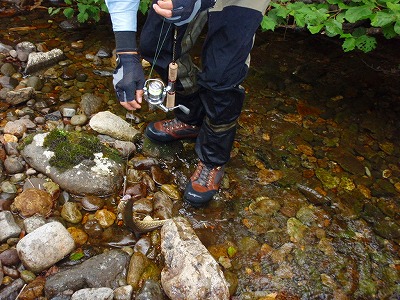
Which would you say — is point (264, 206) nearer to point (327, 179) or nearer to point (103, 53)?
Answer: point (327, 179)

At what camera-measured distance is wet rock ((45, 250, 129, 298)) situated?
270 centimetres

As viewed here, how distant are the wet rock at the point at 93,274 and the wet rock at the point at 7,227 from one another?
52cm

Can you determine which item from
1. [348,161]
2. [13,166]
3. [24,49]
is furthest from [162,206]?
[24,49]

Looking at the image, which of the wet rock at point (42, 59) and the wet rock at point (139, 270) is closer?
the wet rock at point (139, 270)

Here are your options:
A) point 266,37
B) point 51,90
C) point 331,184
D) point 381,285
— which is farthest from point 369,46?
point 51,90

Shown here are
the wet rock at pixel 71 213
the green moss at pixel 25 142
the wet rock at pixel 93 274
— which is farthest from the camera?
the green moss at pixel 25 142

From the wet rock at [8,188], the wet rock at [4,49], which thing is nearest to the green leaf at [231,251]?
the wet rock at [8,188]

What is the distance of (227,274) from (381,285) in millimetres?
1213

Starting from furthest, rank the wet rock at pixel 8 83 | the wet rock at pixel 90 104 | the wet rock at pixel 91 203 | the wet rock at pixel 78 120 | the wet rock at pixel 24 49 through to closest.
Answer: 1. the wet rock at pixel 24 49
2. the wet rock at pixel 8 83
3. the wet rock at pixel 90 104
4. the wet rock at pixel 78 120
5. the wet rock at pixel 91 203

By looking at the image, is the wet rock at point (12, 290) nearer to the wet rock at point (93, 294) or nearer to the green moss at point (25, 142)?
the wet rock at point (93, 294)

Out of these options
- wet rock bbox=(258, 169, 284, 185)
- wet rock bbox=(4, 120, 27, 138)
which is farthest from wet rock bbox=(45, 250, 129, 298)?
wet rock bbox=(4, 120, 27, 138)

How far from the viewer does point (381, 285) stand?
310cm

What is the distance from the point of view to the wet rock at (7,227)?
298cm

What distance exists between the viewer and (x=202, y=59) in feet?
9.92
